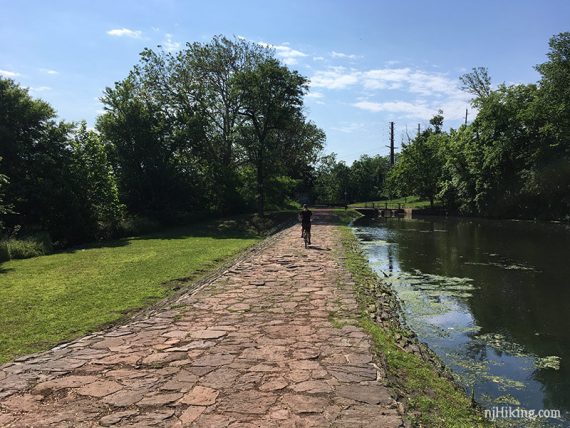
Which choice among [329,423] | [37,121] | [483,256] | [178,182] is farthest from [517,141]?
[329,423]

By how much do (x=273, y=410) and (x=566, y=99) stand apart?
37.2 metres

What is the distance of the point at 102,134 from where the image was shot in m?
29.8

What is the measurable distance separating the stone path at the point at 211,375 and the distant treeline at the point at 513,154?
34.1 meters

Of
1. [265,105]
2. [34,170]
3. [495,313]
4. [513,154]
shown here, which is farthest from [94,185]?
[513,154]

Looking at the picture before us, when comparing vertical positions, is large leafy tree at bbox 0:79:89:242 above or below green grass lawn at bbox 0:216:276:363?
above

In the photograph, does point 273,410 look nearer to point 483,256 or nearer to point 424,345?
point 424,345

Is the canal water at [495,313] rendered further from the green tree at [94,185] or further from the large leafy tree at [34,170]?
the large leafy tree at [34,170]

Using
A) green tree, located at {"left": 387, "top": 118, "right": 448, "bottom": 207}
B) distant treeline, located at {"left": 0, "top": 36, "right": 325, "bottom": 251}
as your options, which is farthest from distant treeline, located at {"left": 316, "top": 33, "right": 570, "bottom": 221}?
distant treeline, located at {"left": 0, "top": 36, "right": 325, "bottom": 251}

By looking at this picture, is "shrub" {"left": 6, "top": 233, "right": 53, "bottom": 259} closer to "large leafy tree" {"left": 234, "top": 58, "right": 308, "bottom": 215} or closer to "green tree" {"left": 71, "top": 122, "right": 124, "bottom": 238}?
"green tree" {"left": 71, "top": 122, "right": 124, "bottom": 238}

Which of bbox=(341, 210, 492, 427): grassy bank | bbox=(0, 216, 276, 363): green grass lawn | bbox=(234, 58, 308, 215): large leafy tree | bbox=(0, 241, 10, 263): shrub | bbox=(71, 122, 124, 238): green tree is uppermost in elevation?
bbox=(234, 58, 308, 215): large leafy tree

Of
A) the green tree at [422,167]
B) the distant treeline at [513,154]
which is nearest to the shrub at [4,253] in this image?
the distant treeline at [513,154]

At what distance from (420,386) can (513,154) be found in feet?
128

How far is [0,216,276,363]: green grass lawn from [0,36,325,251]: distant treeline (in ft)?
17.7

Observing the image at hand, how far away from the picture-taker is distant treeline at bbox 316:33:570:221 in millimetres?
34469
